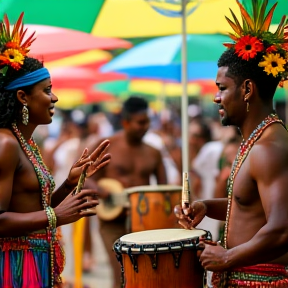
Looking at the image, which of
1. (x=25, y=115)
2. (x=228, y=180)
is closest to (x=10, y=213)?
(x=25, y=115)

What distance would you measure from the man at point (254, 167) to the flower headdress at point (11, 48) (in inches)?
50.7

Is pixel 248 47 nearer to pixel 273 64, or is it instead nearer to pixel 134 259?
pixel 273 64

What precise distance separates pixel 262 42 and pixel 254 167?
0.79 metres

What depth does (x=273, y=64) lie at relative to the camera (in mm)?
4688

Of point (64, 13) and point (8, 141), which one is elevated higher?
point (64, 13)

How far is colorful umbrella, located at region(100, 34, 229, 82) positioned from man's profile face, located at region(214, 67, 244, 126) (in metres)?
5.03

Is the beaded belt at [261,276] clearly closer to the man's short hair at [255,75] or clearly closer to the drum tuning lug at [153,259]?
the drum tuning lug at [153,259]

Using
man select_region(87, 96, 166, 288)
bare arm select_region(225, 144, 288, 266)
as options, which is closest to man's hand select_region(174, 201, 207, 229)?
bare arm select_region(225, 144, 288, 266)

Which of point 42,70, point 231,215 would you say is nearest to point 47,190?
point 42,70

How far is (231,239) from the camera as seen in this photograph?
15.2 ft

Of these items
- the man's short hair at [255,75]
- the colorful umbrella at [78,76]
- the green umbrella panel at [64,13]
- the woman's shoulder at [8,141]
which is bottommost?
the woman's shoulder at [8,141]

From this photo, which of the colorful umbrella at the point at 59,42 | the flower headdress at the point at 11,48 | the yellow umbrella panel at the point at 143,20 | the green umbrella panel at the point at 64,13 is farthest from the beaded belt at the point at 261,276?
the yellow umbrella panel at the point at 143,20

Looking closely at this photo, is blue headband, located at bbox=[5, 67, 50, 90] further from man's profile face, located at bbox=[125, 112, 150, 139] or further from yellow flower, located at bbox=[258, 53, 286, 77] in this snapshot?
man's profile face, located at bbox=[125, 112, 150, 139]

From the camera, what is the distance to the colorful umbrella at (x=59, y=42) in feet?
28.5
